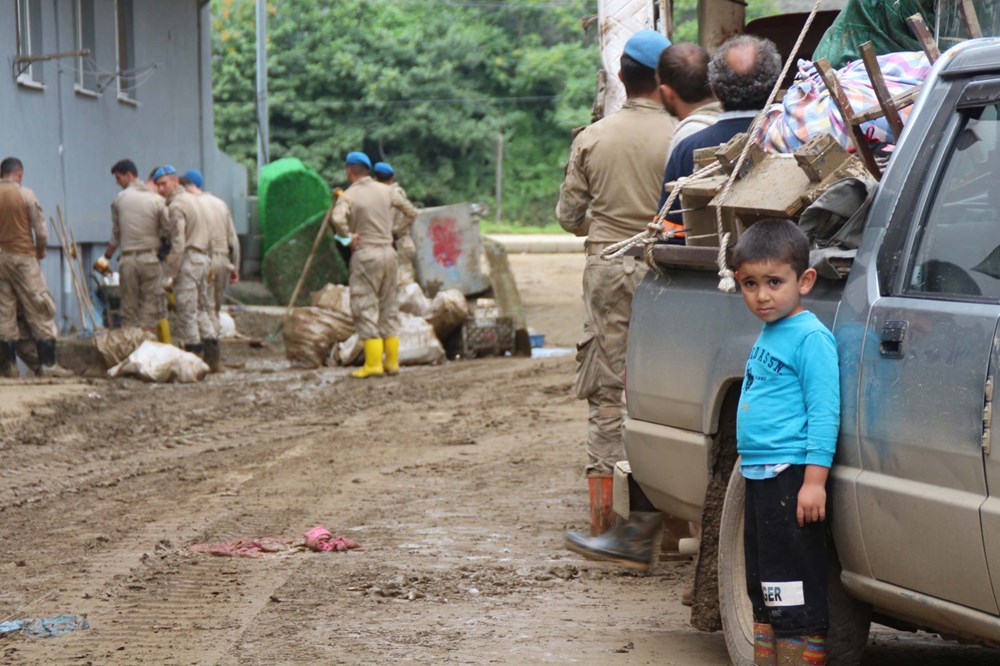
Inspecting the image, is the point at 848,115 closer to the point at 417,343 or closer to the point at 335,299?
the point at 417,343

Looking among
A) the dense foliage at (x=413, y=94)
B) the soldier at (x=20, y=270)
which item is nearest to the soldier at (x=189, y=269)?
the soldier at (x=20, y=270)

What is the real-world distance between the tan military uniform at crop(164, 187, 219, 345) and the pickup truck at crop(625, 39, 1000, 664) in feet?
40.2

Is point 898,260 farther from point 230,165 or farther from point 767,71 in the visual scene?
point 230,165

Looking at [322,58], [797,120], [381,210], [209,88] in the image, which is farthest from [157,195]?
[322,58]

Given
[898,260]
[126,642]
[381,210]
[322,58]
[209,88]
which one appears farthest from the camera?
[322,58]

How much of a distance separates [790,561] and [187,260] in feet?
42.8

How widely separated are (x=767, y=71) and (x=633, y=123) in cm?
157

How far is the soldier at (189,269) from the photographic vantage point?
640 inches

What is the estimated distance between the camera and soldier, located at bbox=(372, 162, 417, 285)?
16.6 metres

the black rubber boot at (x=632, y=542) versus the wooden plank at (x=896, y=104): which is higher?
the wooden plank at (x=896, y=104)

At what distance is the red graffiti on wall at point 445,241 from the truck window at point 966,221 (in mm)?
15156

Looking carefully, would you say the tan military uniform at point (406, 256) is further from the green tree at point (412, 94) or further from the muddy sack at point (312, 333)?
the green tree at point (412, 94)

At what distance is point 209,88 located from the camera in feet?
85.4

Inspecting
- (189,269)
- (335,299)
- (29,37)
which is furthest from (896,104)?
(29,37)
